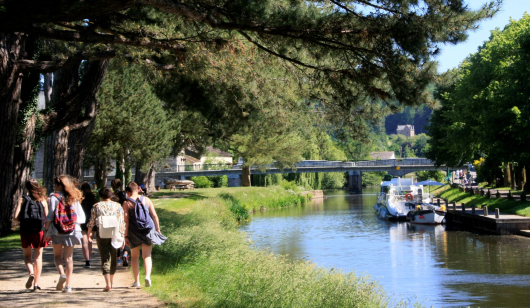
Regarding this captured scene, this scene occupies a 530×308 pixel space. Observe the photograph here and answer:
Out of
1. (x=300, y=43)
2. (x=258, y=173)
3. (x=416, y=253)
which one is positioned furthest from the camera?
(x=258, y=173)

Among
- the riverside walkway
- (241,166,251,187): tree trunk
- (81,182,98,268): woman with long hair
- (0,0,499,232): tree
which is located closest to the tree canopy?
the riverside walkway

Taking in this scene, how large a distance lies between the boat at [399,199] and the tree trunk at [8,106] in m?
29.9

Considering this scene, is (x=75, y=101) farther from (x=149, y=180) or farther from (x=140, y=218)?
(x=149, y=180)

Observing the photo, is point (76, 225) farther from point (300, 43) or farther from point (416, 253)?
point (416, 253)

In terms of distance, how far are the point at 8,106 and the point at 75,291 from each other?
26.1 feet

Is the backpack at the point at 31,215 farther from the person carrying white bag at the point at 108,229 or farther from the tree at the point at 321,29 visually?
the tree at the point at 321,29

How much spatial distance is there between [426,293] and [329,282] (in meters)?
6.73

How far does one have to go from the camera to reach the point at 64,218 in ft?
30.1

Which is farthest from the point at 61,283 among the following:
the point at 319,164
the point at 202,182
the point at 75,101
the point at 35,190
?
the point at 319,164

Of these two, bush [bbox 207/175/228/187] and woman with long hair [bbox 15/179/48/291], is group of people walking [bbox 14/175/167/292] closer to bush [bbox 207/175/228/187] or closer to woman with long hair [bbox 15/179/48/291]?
woman with long hair [bbox 15/179/48/291]

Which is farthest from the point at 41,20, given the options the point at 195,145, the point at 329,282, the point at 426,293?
the point at 195,145

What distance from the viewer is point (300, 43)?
36.6 ft

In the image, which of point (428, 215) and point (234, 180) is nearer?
point (428, 215)

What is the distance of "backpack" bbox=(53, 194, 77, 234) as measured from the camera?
29.8 ft
